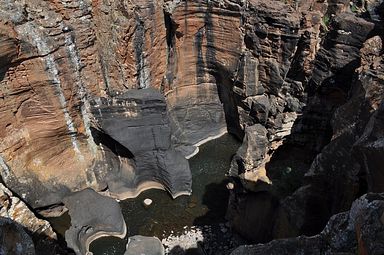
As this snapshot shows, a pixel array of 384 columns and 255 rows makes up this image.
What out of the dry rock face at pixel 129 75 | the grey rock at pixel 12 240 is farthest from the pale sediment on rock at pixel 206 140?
the grey rock at pixel 12 240

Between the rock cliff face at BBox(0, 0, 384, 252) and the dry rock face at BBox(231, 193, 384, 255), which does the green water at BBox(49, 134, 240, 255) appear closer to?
the rock cliff face at BBox(0, 0, 384, 252)

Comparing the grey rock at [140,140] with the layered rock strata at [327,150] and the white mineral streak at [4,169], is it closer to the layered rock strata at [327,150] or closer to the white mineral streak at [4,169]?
the layered rock strata at [327,150]

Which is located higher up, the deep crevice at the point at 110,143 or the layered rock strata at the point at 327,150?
the layered rock strata at the point at 327,150

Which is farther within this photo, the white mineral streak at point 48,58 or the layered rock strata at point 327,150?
the white mineral streak at point 48,58

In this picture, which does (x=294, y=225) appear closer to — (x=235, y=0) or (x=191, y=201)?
(x=191, y=201)

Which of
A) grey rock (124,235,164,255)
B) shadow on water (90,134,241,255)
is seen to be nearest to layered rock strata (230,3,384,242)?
shadow on water (90,134,241,255)

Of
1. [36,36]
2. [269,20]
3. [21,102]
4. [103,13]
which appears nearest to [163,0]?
[103,13]

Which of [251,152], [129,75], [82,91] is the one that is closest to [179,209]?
[251,152]
